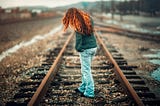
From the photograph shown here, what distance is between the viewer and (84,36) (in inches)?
193

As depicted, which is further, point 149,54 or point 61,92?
point 149,54

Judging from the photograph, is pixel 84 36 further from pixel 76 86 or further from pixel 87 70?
pixel 76 86

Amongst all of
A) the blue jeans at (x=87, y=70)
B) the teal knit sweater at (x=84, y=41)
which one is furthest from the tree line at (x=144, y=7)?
the teal knit sweater at (x=84, y=41)

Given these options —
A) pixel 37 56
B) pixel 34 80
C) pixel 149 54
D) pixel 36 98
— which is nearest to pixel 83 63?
pixel 36 98

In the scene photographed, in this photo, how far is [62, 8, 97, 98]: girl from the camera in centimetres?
475

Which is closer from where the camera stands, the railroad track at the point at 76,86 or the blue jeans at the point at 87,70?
the railroad track at the point at 76,86

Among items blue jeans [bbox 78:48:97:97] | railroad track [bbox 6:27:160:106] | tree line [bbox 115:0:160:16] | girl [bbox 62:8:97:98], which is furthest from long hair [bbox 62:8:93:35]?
tree line [bbox 115:0:160:16]

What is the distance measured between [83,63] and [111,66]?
93.3 inches

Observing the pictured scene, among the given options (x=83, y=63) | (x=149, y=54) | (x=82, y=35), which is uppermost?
(x=82, y=35)

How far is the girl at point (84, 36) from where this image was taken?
475 cm

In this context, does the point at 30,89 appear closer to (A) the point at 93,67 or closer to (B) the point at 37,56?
(A) the point at 93,67

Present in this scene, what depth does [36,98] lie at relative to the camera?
4719 millimetres

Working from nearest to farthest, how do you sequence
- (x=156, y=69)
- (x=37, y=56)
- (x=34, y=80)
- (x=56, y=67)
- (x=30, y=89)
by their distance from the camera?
1. (x=30, y=89)
2. (x=34, y=80)
3. (x=56, y=67)
4. (x=156, y=69)
5. (x=37, y=56)

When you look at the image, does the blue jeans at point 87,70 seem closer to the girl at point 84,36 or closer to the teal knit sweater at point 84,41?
the girl at point 84,36
